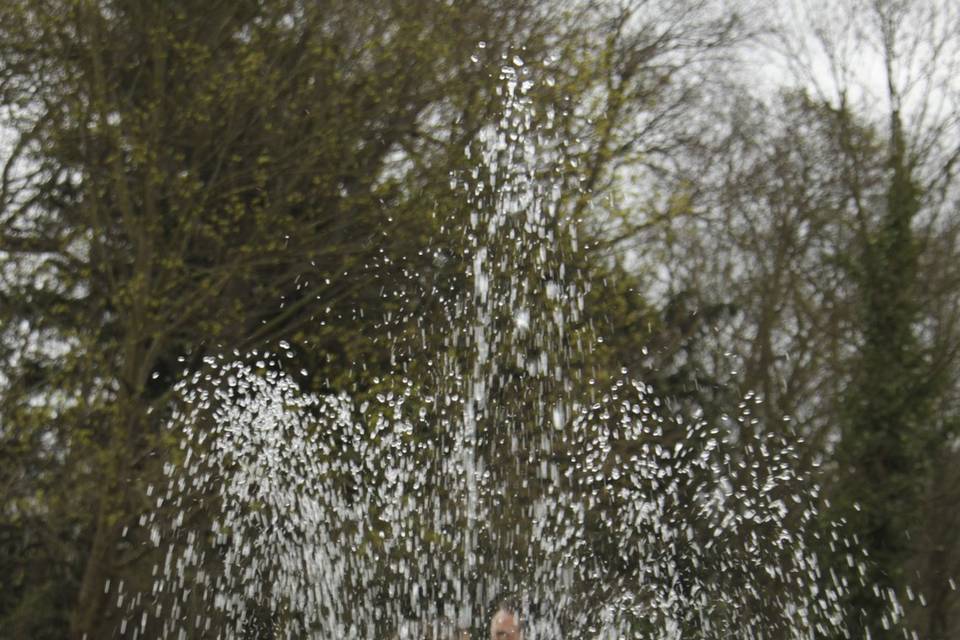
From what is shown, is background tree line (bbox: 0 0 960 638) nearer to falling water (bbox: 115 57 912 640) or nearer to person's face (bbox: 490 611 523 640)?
falling water (bbox: 115 57 912 640)

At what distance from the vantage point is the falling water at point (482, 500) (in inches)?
473

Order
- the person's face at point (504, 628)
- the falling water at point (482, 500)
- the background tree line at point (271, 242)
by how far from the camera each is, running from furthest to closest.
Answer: the background tree line at point (271, 242), the falling water at point (482, 500), the person's face at point (504, 628)

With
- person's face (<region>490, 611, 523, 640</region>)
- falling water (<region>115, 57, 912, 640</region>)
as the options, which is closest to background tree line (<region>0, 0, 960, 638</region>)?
falling water (<region>115, 57, 912, 640</region>)

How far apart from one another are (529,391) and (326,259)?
14.5 feet

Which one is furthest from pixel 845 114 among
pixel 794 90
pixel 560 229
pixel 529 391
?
pixel 529 391

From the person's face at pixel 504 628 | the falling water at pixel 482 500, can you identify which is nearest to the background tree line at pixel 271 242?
the falling water at pixel 482 500

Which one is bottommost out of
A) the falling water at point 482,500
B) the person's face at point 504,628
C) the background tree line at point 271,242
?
the person's face at point 504,628

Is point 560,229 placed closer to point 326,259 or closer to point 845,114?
point 326,259

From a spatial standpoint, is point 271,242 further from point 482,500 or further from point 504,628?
point 504,628

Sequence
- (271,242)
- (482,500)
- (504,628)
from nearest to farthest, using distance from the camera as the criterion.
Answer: (504,628) < (482,500) < (271,242)

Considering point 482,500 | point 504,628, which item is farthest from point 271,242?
point 504,628

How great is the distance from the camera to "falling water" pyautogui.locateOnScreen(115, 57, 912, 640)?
39.4 ft

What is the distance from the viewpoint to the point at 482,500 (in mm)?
12156

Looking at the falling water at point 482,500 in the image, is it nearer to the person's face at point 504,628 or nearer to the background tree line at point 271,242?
the background tree line at point 271,242
